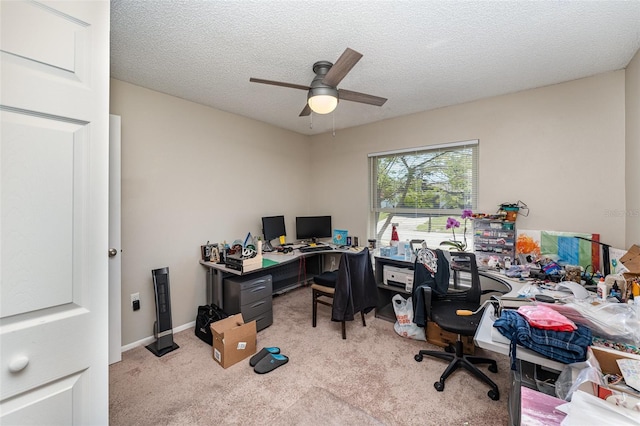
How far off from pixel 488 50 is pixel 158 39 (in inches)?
96.8

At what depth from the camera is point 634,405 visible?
0.86m

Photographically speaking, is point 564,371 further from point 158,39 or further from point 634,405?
point 158,39

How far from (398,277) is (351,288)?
0.74 meters

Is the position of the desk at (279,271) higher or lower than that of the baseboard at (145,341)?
higher

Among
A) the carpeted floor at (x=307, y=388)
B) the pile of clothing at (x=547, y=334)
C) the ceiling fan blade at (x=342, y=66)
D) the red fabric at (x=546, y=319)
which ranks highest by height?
the ceiling fan blade at (x=342, y=66)

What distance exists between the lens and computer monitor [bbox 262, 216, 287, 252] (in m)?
3.60

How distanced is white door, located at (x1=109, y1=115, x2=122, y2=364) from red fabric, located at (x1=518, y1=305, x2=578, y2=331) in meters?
2.93

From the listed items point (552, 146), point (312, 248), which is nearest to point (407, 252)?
point (312, 248)

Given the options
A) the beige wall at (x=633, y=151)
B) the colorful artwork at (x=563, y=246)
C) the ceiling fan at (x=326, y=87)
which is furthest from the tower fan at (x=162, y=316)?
the beige wall at (x=633, y=151)

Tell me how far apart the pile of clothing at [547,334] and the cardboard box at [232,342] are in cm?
193

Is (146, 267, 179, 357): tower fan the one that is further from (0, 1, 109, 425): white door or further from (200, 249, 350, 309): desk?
(0, 1, 109, 425): white door

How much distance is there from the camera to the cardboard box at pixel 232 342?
2.20 metres

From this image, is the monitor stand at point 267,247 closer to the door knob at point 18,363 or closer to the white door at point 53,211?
the white door at point 53,211

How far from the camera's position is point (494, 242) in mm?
2799
